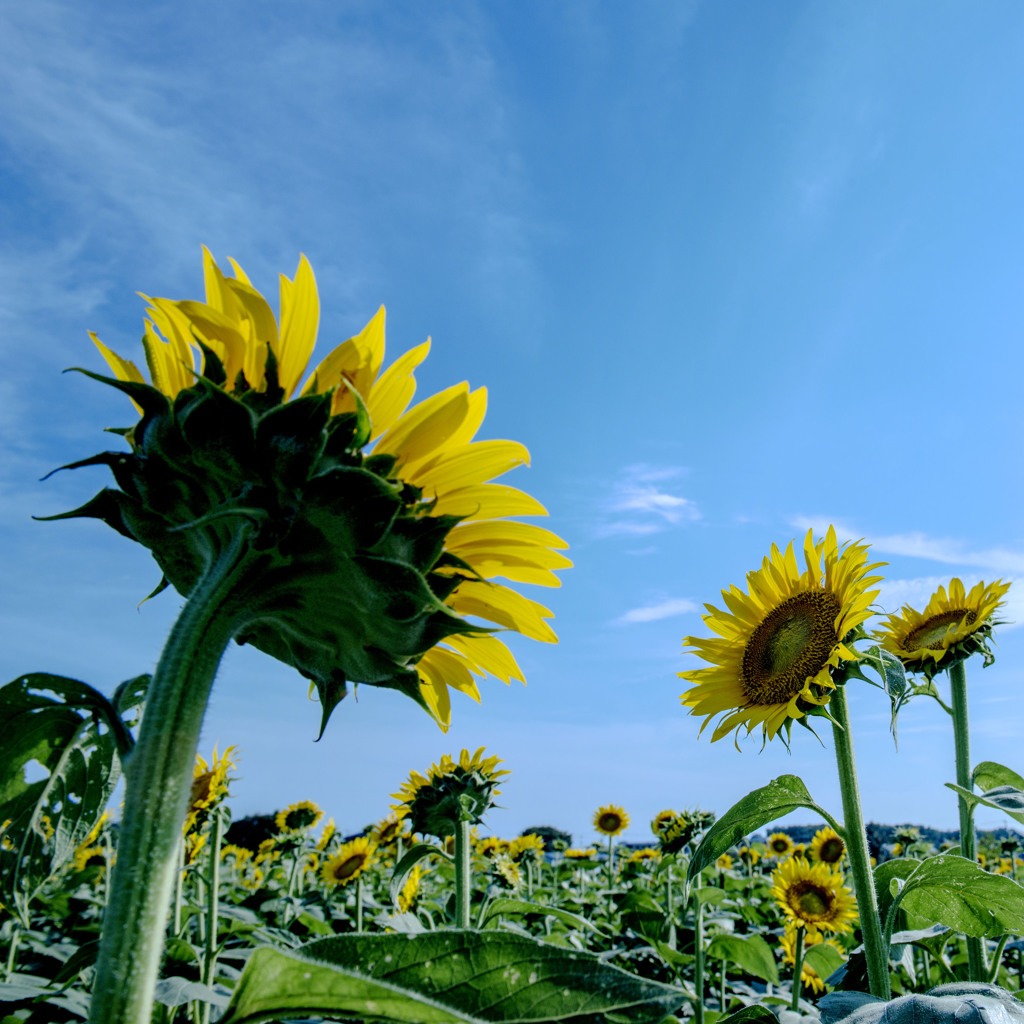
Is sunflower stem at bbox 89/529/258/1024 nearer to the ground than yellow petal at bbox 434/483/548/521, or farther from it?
nearer to the ground

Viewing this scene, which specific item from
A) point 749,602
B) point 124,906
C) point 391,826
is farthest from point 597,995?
point 391,826

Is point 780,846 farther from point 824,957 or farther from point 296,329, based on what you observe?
point 296,329

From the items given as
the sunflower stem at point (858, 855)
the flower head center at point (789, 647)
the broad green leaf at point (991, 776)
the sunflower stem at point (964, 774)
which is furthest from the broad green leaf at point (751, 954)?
the sunflower stem at point (858, 855)

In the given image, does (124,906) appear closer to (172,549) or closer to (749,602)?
(172,549)

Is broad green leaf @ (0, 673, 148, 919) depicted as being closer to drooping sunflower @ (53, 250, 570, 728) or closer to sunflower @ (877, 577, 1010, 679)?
drooping sunflower @ (53, 250, 570, 728)

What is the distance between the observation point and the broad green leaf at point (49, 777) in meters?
1.01

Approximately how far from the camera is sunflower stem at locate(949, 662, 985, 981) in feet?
9.29

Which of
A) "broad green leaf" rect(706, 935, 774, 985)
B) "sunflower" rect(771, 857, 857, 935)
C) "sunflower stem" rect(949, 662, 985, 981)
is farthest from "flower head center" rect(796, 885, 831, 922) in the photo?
"sunflower stem" rect(949, 662, 985, 981)

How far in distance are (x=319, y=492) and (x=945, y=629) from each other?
414cm

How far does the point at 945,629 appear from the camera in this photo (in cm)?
420

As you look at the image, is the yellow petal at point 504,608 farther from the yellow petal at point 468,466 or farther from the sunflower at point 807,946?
the sunflower at point 807,946

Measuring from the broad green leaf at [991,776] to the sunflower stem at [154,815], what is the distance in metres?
3.17

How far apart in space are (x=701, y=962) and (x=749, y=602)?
2680 mm

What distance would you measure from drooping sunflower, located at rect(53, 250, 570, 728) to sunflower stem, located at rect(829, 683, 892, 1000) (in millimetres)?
1413
